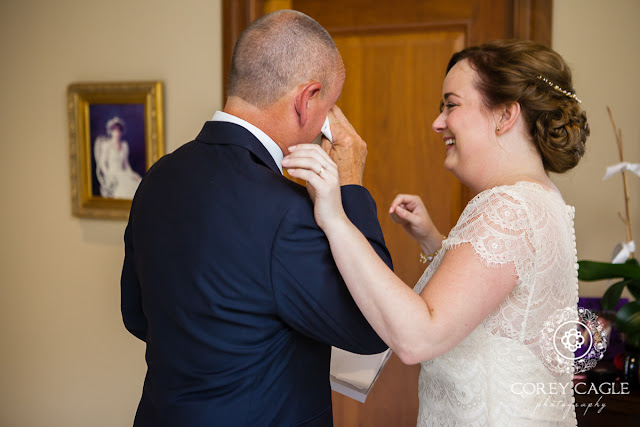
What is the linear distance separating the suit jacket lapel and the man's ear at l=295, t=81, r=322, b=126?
4.4 inches

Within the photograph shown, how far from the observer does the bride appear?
106 centimetres

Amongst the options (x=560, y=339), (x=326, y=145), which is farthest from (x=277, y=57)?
(x=560, y=339)

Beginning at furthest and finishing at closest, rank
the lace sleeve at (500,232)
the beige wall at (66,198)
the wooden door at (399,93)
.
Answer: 1. the beige wall at (66,198)
2. the wooden door at (399,93)
3. the lace sleeve at (500,232)

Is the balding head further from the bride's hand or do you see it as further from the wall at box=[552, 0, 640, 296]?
the wall at box=[552, 0, 640, 296]

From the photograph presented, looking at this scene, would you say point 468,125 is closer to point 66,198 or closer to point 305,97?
point 305,97

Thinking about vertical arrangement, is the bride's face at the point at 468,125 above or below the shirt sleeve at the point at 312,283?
above

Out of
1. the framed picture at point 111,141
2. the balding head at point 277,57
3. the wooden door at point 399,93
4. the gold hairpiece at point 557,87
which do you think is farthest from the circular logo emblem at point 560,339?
the framed picture at point 111,141

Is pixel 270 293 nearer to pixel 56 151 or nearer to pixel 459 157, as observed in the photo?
pixel 459 157

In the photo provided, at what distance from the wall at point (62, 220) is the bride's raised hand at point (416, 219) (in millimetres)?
1357

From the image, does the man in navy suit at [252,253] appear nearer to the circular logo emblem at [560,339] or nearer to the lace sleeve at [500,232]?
the lace sleeve at [500,232]

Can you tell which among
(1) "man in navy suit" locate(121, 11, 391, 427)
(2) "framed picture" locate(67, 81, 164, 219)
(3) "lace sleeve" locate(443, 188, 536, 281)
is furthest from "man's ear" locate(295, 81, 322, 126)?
(2) "framed picture" locate(67, 81, 164, 219)

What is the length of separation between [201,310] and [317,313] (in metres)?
0.24

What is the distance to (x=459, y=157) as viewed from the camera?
1474mm

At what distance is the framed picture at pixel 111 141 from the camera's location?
2.82 metres
